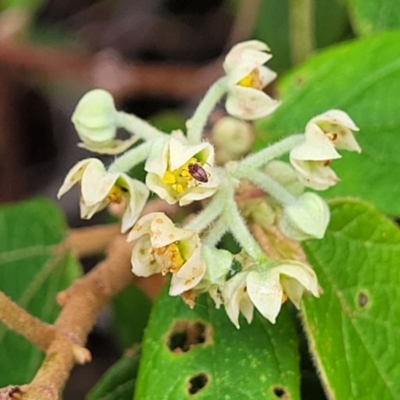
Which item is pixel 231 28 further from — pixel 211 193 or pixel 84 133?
pixel 211 193

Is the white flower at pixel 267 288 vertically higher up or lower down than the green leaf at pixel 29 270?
higher up

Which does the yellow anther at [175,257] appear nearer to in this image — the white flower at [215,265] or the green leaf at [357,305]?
the white flower at [215,265]

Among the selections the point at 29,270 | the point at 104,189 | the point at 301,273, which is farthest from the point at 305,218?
the point at 29,270

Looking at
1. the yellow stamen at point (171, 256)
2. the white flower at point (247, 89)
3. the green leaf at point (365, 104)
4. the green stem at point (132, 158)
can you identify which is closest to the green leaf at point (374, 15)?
the green leaf at point (365, 104)

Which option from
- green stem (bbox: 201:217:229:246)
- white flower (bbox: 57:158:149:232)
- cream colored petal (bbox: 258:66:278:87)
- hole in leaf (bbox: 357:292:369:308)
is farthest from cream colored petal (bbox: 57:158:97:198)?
hole in leaf (bbox: 357:292:369:308)

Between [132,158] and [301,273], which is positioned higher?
[132,158]

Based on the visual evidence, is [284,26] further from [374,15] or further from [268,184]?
[268,184]

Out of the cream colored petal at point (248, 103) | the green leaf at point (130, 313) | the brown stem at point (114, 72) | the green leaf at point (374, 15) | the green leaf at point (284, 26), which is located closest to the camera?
the cream colored petal at point (248, 103)
